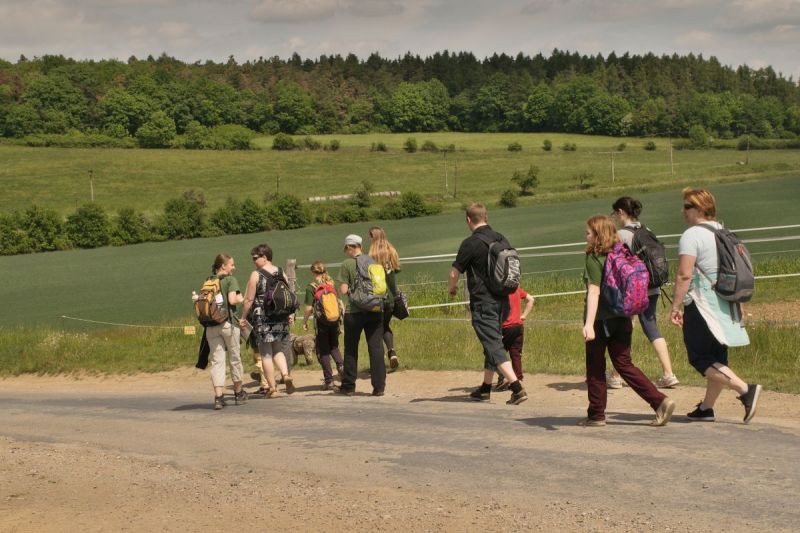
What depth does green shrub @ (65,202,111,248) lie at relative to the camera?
77.8m

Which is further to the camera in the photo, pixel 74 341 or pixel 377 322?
pixel 74 341

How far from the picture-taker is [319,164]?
11775cm

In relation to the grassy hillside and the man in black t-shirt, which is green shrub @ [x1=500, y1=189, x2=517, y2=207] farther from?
the man in black t-shirt

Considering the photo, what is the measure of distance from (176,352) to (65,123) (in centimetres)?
12892

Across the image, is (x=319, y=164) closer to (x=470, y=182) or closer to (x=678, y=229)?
(x=470, y=182)

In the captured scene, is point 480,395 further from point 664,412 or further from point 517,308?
point 664,412

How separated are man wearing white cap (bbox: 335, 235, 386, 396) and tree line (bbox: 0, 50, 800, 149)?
121934 millimetres

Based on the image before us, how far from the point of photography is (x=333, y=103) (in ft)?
520

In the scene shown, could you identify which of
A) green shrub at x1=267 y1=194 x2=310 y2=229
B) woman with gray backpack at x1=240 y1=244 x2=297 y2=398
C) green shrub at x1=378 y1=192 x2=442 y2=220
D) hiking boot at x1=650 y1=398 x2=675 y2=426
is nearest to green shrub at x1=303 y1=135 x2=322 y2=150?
green shrub at x1=378 y1=192 x2=442 y2=220

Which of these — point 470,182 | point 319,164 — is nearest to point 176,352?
point 470,182

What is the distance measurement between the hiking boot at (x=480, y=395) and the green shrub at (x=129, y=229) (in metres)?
69.8

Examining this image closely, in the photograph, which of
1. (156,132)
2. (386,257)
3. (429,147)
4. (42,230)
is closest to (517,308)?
(386,257)

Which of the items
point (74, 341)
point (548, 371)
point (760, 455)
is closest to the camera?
point (760, 455)

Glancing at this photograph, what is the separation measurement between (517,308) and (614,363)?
9.24 ft
